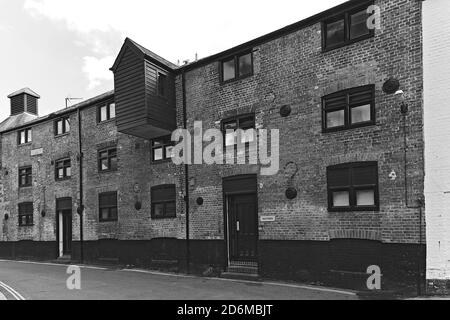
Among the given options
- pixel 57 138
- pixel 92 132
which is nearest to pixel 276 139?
pixel 92 132

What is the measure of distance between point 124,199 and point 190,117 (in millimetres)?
5118

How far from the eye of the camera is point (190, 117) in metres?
15.9

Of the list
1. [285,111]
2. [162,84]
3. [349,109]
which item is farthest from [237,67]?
[349,109]

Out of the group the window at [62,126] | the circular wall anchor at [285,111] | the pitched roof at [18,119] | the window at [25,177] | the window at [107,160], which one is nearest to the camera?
the circular wall anchor at [285,111]

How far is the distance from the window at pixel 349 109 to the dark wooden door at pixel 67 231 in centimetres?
1486

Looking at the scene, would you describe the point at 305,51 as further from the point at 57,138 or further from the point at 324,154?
the point at 57,138

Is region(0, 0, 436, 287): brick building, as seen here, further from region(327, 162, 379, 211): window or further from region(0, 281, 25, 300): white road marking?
region(0, 281, 25, 300): white road marking

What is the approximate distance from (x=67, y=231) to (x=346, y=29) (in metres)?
17.1

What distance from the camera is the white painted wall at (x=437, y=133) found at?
993 centimetres

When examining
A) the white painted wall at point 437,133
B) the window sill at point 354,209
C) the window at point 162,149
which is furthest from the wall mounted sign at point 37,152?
the white painted wall at point 437,133

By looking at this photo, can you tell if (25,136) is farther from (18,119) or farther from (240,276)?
(240,276)

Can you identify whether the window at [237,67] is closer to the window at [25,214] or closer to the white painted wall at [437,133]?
the white painted wall at [437,133]

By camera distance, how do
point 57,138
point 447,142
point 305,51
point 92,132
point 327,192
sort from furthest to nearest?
1. point 57,138
2. point 92,132
3. point 305,51
4. point 327,192
5. point 447,142

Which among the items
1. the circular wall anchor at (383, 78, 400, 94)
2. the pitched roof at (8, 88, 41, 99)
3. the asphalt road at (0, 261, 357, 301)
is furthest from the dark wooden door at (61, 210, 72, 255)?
the circular wall anchor at (383, 78, 400, 94)
